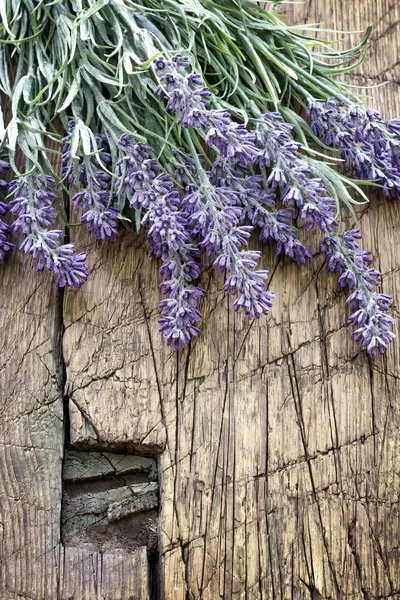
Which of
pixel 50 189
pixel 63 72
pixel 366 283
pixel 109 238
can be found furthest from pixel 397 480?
pixel 63 72

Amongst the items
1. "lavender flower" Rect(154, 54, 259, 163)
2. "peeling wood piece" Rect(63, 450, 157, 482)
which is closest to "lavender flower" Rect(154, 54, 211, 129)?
"lavender flower" Rect(154, 54, 259, 163)

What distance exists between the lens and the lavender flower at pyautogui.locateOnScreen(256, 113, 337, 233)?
1.40 meters

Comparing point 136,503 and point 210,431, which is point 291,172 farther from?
point 136,503

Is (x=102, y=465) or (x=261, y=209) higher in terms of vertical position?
(x=261, y=209)

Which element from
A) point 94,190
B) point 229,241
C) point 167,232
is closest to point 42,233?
point 94,190

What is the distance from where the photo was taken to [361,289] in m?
1.45

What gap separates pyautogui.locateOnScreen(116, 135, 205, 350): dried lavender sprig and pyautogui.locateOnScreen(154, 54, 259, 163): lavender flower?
0.13 m

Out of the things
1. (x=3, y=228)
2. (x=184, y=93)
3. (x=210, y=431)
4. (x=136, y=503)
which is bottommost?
(x=136, y=503)

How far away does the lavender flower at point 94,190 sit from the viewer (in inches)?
56.0

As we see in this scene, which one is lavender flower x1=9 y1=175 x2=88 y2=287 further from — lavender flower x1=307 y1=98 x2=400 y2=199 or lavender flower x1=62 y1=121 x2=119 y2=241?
lavender flower x1=307 y1=98 x2=400 y2=199

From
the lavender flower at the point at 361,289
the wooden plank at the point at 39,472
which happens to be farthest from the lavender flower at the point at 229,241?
the wooden plank at the point at 39,472

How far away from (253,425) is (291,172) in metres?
0.52

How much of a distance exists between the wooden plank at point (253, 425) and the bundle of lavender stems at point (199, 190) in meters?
0.06

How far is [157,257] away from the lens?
147cm
